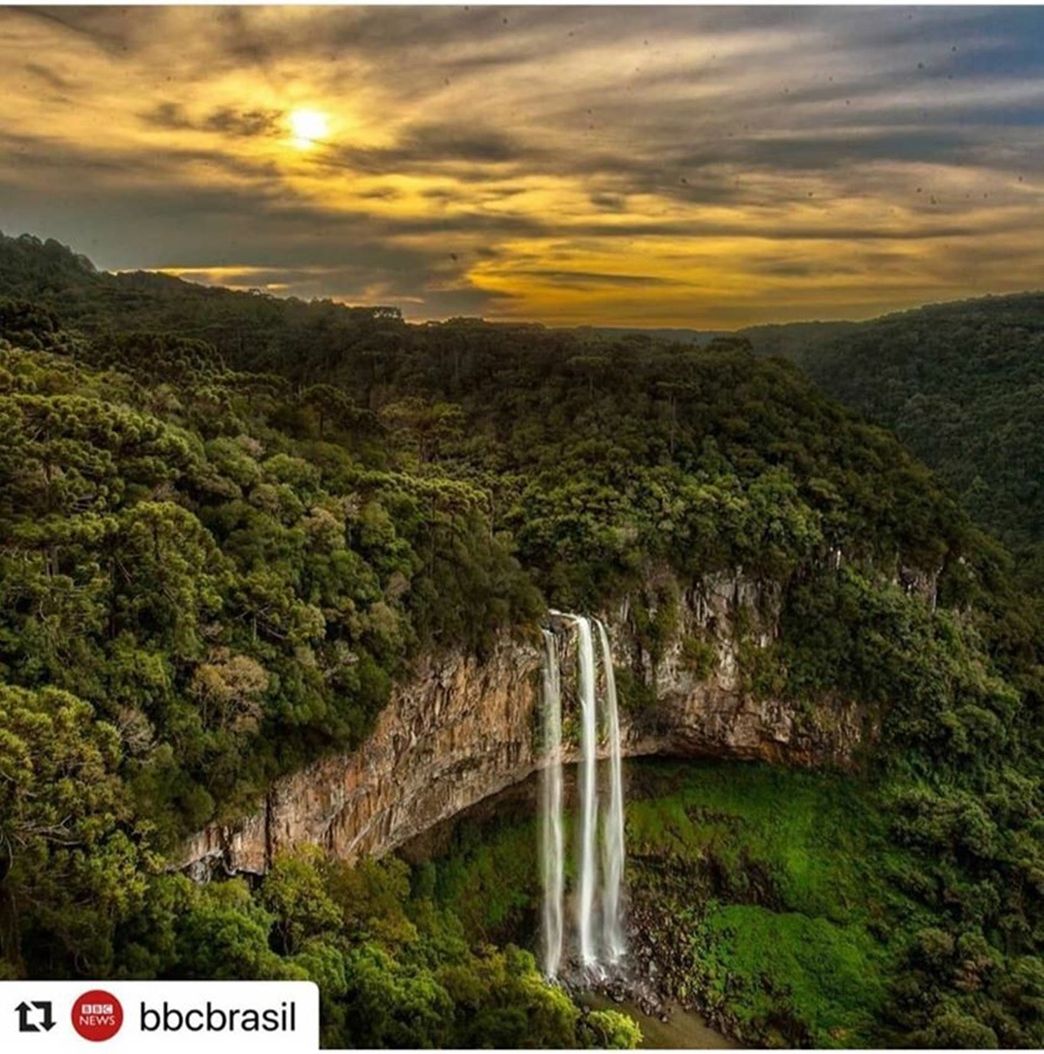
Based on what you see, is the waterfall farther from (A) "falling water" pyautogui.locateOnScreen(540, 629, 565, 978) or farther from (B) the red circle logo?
(B) the red circle logo

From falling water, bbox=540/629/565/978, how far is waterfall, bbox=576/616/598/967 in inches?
17.8

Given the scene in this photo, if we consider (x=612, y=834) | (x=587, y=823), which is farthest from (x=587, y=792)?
(x=612, y=834)

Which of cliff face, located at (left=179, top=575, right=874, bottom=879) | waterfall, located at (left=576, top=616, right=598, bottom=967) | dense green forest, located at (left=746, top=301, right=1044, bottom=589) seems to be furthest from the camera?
dense green forest, located at (left=746, top=301, right=1044, bottom=589)

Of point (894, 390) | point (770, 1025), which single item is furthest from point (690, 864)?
point (894, 390)

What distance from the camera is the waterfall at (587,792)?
16406mm

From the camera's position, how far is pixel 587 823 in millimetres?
17109

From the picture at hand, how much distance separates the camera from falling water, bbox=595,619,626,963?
54.0 feet

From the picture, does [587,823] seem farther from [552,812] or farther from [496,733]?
[496,733]

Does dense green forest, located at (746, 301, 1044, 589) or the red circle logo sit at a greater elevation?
dense green forest, located at (746, 301, 1044, 589)

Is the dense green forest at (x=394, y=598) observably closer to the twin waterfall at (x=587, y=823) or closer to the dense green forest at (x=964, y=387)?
the twin waterfall at (x=587, y=823)

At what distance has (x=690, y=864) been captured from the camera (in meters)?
17.8

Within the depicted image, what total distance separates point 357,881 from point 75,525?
6002mm

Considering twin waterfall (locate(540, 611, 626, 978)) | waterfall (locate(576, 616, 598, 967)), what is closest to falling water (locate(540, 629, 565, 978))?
twin waterfall (locate(540, 611, 626, 978))

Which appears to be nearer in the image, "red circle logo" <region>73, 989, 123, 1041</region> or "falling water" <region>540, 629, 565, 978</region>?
"red circle logo" <region>73, 989, 123, 1041</region>
